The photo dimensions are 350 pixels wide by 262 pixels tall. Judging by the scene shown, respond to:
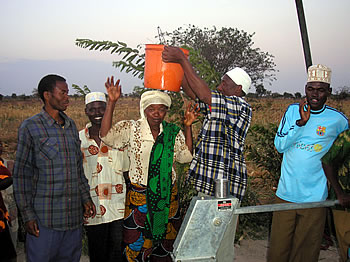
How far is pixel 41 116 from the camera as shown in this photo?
96.3 inches

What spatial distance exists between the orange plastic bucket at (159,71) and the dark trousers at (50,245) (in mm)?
1223

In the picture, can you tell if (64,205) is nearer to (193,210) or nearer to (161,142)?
(161,142)

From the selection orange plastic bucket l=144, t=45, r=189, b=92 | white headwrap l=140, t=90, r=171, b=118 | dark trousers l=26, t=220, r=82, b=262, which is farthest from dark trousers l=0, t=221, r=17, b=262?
orange plastic bucket l=144, t=45, r=189, b=92

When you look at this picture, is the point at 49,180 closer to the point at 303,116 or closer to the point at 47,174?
the point at 47,174

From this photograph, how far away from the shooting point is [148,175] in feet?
8.77

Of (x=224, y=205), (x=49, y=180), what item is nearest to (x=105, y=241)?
(x=49, y=180)

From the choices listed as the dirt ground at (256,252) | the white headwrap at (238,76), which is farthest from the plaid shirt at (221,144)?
the dirt ground at (256,252)

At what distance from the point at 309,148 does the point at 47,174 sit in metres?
1.90

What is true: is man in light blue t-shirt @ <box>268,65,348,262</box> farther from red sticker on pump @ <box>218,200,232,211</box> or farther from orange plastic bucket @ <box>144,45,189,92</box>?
red sticker on pump @ <box>218,200,232,211</box>

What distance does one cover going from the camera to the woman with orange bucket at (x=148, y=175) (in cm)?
267

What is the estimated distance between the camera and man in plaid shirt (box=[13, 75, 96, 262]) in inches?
91.1

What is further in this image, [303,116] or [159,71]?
[303,116]

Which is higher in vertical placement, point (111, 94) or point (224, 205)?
point (111, 94)

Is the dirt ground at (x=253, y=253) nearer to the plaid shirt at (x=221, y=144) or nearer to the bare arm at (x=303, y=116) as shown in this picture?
the plaid shirt at (x=221, y=144)
